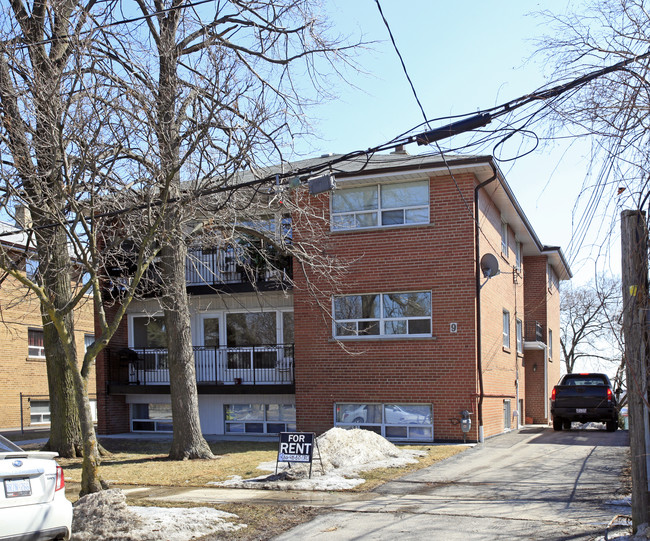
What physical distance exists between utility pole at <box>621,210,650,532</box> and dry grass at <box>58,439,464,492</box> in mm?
4434

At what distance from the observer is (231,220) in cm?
1418

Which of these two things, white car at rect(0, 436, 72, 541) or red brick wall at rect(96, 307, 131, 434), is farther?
red brick wall at rect(96, 307, 131, 434)

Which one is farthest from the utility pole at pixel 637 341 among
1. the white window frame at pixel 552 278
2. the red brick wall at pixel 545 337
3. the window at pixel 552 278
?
the window at pixel 552 278

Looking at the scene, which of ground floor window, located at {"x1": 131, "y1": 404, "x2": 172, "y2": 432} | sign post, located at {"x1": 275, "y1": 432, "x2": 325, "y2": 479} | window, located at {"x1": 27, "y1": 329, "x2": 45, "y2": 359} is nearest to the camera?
sign post, located at {"x1": 275, "y1": 432, "x2": 325, "y2": 479}

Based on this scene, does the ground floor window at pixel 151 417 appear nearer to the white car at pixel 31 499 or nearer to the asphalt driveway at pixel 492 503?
the asphalt driveway at pixel 492 503

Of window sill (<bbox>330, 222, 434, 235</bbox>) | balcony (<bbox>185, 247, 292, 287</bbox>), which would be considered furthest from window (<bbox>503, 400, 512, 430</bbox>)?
balcony (<bbox>185, 247, 292, 287</bbox>)

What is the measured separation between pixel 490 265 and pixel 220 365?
8.24 metres

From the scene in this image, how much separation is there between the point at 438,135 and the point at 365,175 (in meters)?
8.65

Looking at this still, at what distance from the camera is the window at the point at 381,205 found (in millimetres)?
17312

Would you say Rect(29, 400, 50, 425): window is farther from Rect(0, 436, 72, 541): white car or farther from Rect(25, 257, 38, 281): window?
Rect(0, 436, 72, 541): white car

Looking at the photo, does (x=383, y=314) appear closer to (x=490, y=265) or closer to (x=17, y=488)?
(x=490, y=265)

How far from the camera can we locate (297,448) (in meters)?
10.7

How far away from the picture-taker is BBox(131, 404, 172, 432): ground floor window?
21.3 m

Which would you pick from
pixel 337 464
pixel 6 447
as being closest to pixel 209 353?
pixel 337 464
